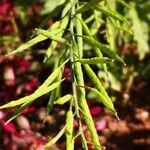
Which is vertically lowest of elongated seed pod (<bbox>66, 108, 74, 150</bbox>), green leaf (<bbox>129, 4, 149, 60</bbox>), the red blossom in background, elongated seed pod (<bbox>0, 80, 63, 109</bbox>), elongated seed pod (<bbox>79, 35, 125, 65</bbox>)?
elongated seed pod (<bbox>66, 108, 74, 150</bbox>)

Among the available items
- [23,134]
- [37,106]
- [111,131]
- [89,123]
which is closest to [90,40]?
[89,123]

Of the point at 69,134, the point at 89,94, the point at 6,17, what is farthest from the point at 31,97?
the point at 6,17

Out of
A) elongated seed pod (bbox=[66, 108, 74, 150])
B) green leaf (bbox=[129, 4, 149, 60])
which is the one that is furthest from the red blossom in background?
elongated seed pod (bbox=[66, 108, 74, 150])

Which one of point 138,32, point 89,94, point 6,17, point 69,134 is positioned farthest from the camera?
point 6,17

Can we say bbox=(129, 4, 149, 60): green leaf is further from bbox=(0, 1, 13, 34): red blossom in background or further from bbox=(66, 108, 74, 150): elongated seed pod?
bbox=(66, 108, 74, 150): elongated seed pod

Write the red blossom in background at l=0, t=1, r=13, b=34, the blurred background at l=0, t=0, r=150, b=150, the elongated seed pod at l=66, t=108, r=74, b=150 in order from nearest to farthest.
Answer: the elongated seed pod at l=66, t=108, r=74, b=150
the blurred background at l=0, t=0, r=150, b=150
the red blossom in background at l=0, t=1, r=13, b=34

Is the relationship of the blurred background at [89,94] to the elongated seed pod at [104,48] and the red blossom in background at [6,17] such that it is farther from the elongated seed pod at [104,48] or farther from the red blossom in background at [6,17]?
the elongated seed pod at [104,48]

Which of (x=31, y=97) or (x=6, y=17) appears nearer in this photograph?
(x=31, y=97)

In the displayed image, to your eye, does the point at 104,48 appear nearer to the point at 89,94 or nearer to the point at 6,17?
the point at 89,94
